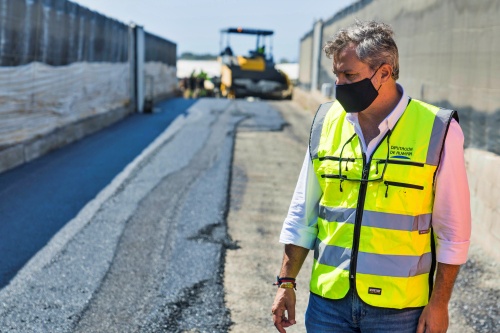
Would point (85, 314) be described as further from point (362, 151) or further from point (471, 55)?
point (471, 55)

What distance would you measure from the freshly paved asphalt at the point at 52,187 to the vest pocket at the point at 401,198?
4.02 metres

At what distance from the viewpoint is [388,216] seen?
8.47ft

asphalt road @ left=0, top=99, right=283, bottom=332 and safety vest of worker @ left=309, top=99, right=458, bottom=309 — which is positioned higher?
safety vest of worker @ left=309, top=99, right=458, bottom=309

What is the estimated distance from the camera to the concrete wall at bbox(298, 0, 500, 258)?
23.1ft

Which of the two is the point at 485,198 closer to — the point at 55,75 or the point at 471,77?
the point at 471,77

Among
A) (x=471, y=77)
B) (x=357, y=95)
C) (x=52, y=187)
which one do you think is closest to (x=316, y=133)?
(x=357, y=95)

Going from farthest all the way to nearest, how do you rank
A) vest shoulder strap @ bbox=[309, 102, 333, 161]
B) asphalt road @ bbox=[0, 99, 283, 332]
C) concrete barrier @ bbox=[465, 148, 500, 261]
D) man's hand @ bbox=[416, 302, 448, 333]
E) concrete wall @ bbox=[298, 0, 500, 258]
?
concrete wall @ bbox=[298, 0, 500, 258]
concrete barrier @ bbox=[465, 148, 500, 261]
asphalt road @ bbox=[0, 99, 283, 332]
vest shoulder strap @ bbox=[309, 102, 333, 161]
man's hand @ bbox=[416, 302, 448, 333]

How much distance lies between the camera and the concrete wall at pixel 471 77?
703 cm

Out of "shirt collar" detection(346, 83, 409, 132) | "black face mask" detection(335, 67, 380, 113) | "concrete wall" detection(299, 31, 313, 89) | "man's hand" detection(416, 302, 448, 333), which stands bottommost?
"man's hand" detection(416, 302, 448, 333)

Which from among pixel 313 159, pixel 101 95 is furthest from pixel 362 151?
pixel 101 95

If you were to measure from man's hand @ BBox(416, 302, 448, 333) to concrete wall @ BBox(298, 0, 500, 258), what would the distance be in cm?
417

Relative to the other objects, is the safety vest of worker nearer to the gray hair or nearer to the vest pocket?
the vest pocket

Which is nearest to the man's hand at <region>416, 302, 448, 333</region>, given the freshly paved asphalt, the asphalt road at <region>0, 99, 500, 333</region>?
the asphalt road at <region>0, 99, 500, 333</region>

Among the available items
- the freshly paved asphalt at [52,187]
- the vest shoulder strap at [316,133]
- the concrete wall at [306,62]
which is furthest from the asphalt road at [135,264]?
the concrete wall at [306,62]
